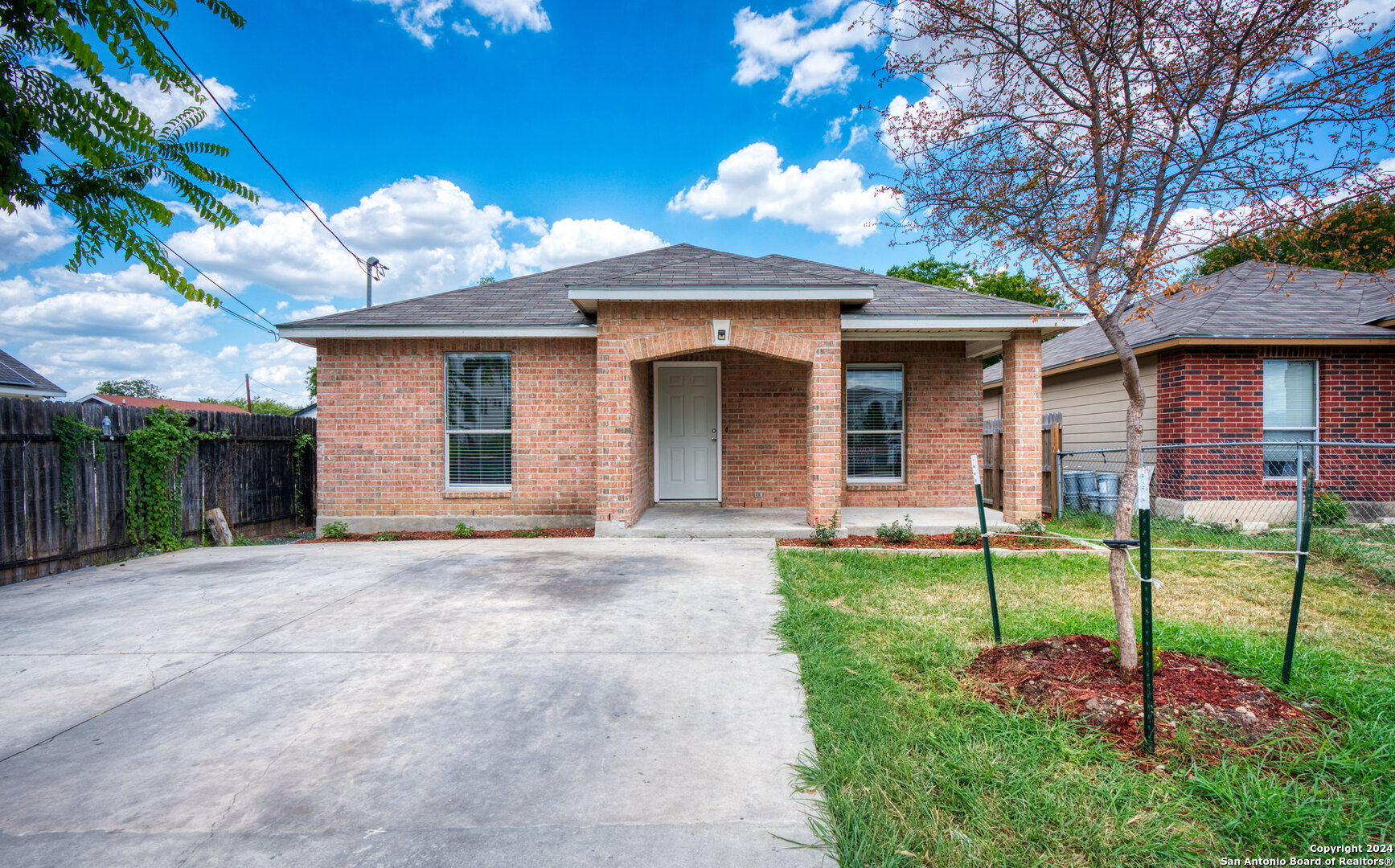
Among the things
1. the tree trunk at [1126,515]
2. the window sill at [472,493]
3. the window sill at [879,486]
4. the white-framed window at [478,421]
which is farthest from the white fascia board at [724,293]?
the tree trunk at [1126,515]

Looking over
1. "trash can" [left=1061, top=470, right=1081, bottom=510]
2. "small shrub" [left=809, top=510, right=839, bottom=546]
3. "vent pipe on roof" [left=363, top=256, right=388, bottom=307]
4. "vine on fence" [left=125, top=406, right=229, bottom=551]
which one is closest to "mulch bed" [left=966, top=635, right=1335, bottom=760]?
"small shrub" [left=809, top=510, right=839, bottom=546]

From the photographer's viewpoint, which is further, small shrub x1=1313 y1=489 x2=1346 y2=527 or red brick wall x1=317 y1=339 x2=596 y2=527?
red brick wall x1=317 y1=339 x2=596 y2=527

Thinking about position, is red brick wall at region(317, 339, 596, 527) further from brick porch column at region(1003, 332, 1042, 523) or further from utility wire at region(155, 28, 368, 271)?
brick porch column at region(1003, 332, 1042, 523)

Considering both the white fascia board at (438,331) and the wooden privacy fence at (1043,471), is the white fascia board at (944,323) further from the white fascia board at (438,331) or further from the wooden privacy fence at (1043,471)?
the white fascia board at (438,331)

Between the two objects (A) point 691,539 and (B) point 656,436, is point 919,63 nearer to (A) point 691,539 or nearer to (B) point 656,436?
(A) point 691,539

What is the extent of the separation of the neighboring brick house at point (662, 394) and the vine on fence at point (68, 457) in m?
2.67

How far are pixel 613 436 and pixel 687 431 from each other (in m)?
2.39

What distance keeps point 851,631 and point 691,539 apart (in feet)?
12.7

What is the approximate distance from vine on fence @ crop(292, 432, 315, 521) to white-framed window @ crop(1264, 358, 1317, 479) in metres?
16.0

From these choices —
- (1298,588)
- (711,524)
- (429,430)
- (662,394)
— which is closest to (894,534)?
(711,524)

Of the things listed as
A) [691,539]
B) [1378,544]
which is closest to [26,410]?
[691,539]

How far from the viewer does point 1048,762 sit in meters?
2.44

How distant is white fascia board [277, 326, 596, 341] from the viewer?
855 cm

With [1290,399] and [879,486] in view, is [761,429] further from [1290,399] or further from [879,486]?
[1290,399]
